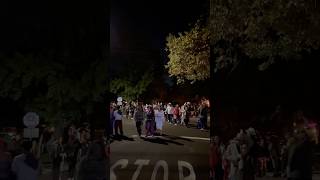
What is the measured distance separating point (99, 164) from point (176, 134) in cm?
101

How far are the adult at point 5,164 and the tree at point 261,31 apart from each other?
2.73 m

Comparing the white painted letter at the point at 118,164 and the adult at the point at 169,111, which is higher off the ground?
the adult at the point at 169,111

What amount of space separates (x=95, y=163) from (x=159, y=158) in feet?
2.50

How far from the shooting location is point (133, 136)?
7.70 metres

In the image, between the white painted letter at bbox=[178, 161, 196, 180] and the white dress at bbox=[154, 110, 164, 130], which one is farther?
the white dress at bbox=[154, 110, 164, 130]

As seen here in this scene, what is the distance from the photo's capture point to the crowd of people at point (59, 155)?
7488 millimetres

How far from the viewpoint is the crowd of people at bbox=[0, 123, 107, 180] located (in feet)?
24.6

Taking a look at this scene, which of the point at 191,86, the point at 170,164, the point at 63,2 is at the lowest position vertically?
the point at 170,164

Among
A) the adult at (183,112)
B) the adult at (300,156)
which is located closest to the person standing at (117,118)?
the adult at (183,112)

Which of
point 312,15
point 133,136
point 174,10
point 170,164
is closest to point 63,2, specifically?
point 174,10

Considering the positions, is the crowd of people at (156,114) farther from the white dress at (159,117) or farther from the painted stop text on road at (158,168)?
the painted stop text on road at (158,168)

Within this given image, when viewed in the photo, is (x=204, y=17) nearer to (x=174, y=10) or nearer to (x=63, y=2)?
(x=174, y=10)

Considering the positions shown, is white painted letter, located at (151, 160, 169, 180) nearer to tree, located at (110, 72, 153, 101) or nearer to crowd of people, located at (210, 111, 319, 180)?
crowd of people, located at (210, 111, 319, 180)

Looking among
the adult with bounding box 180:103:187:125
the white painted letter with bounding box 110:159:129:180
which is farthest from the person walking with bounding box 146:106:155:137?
the white painted letter with bounding box 110:159:129:180
